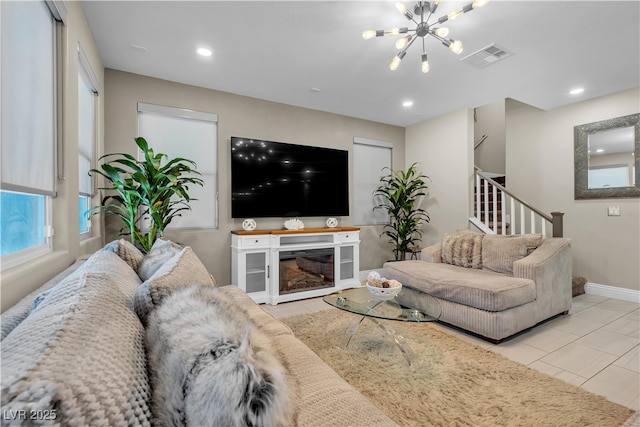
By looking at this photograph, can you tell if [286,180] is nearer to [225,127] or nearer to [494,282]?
[225,127]

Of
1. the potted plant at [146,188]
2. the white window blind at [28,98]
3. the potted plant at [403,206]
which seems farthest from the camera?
the potted plant at [403,206]

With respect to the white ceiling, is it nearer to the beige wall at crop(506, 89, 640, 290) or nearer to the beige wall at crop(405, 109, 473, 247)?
the beige wall at crop(506, 89, 640, 290)

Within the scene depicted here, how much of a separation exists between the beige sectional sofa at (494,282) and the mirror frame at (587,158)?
61.4 inches

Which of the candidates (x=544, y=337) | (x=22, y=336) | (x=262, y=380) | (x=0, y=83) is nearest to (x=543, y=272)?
(x=544, y=337)

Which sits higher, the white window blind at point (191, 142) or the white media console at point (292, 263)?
the white window blind at point (191, 142)

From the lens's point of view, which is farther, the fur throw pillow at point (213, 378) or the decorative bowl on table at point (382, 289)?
the decorative bowl on table at point (382, 289)

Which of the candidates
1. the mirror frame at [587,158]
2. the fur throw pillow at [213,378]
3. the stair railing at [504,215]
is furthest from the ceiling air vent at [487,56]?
the fur throw pillow at [213,378]

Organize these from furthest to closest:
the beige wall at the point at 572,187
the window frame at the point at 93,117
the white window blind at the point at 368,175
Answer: the white window blind at the point at 368,175
the beige wall at the point at 572,187
the window frame at the point at 93,117

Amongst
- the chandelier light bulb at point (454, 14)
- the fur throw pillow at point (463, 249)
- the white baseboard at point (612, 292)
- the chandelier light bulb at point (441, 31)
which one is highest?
the chandelier light bulb at point (454, 14)

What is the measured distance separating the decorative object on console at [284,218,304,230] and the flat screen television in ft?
0.33

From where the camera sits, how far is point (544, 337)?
2.44 m

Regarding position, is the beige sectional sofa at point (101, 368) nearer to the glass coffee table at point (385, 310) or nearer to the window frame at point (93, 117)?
the glass coffee table at point (385, 310)

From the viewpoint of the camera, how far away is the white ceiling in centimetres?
212

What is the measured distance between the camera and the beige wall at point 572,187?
3.49m
